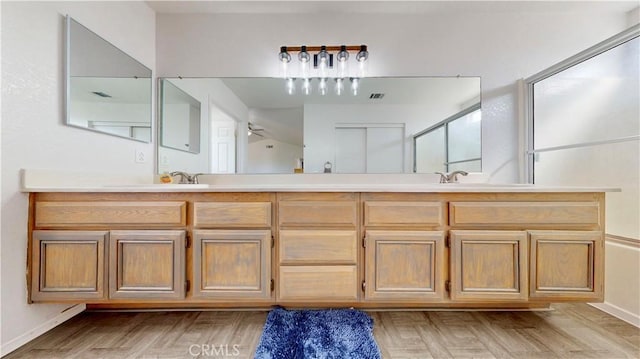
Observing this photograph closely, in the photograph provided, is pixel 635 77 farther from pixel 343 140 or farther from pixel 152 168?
pixel 152 168

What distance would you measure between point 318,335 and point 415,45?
2136 mm

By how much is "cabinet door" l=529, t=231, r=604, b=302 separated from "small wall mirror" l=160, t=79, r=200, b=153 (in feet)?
7.64

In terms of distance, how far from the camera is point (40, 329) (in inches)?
53.8

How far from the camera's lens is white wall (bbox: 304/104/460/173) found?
2.09 meters

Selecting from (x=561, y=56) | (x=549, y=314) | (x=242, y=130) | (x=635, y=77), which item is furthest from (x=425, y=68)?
(x=549, y=314)

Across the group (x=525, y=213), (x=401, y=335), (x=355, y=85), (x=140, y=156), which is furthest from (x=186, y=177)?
(x=525, y=213)

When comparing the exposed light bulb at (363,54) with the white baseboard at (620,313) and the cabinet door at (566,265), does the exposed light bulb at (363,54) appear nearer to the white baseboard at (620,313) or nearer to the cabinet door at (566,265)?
the cabinet door at (566,265)

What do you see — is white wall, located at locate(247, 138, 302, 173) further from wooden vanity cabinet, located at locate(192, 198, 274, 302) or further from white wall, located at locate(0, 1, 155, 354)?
white wall, located at locate(0, 1, 155, 354)

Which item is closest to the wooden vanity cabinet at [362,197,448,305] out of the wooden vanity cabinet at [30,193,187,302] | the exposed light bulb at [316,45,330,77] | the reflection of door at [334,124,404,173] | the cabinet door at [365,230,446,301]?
the cabinet door at [365,230,446,301]

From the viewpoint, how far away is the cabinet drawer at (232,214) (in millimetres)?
1387

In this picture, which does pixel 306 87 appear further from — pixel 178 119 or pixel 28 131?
pixel 28 131

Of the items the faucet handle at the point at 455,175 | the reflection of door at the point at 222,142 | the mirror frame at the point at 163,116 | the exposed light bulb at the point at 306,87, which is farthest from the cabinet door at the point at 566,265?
the mirror frame at the point at 163,116

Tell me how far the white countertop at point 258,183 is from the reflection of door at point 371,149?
0.07 m

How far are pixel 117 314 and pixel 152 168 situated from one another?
1.02 metres
